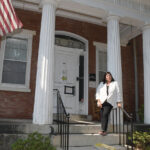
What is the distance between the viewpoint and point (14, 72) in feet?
26.0

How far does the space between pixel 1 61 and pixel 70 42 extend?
307 cm

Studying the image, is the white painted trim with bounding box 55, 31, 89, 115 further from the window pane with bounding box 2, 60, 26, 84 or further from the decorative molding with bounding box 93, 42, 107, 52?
the window pane with bounding box 2, 60, 26, 84

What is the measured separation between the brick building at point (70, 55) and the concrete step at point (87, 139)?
28.3 inches

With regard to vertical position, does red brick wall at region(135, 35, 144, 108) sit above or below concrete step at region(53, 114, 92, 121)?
above

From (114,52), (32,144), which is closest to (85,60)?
(114,52)

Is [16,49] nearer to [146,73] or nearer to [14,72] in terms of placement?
[14,72]

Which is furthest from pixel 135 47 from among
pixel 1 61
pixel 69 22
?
pixel 1 61

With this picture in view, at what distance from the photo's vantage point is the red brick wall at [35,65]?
7539 mm

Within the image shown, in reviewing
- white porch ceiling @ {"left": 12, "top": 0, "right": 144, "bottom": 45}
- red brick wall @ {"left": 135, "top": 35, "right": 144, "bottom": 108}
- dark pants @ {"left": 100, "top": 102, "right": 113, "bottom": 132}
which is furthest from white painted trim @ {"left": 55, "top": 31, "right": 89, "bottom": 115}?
dark pants @ {"left": 100, "top": 102, "right": 113, "bottom": 132}

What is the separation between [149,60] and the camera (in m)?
7.52

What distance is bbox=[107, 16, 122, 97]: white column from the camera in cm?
680

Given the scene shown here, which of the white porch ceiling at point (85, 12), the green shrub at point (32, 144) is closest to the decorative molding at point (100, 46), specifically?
the white porch ceiling at point (85, 12)

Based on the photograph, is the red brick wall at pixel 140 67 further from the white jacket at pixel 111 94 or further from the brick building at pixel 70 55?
the white jacket at pixel 111 94

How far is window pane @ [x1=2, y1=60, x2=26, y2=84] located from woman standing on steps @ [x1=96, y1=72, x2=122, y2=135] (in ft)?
11.7
